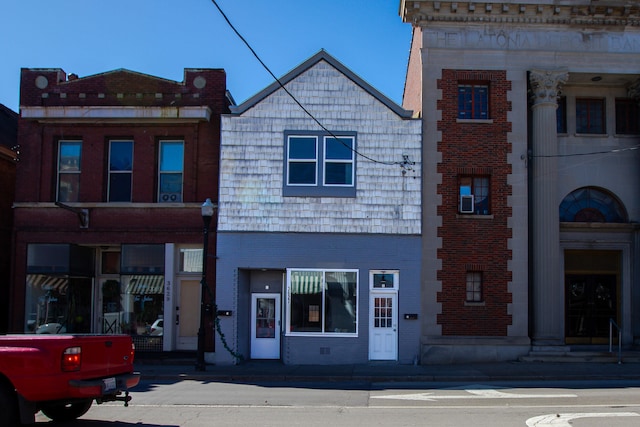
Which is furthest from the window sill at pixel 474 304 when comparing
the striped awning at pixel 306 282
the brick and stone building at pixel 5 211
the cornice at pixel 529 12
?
the brick and stone building at pixel 5 211

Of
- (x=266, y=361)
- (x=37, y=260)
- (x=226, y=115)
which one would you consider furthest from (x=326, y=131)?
(x=37, y=260)

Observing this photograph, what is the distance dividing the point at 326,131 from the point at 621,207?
979 centimetres

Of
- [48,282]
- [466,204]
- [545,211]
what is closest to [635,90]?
[545,211]

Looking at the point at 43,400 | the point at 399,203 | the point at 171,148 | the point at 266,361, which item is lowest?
the point at 266,361

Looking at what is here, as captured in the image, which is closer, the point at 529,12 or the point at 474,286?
the point at 474,286

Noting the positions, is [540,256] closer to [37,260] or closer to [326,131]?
[326,131]

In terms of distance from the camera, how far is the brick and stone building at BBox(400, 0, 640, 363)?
63.0 ft

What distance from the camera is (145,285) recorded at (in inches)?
776

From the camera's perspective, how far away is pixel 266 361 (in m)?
19.4

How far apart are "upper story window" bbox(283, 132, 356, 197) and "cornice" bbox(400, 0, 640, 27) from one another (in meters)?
4.45

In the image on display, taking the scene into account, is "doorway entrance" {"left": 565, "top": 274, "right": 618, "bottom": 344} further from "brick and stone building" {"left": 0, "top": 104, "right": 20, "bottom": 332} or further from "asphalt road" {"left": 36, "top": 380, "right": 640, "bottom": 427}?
"brick and stone building" {"left": 0, "top": 104, "right": 20, "bottom": 332}

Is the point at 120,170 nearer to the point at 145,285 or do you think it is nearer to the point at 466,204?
the point at 145,285

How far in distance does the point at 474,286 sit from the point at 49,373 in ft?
44.6

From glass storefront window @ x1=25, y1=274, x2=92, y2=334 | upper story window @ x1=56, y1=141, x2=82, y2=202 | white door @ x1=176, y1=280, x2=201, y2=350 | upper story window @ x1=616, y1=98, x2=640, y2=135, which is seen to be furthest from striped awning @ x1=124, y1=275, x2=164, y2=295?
upper story window @ x1=616, y1=98, x2=640, y2=135
